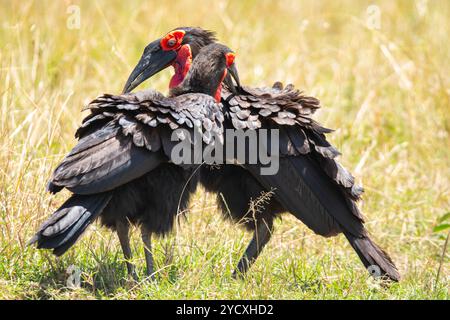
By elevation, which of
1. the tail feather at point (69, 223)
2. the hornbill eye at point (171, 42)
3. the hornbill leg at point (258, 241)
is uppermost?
the hornbill eye at point (171, 42)

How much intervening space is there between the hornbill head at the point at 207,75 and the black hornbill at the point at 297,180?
91 millimetres

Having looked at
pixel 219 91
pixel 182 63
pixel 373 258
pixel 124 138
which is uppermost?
pixel 182 63

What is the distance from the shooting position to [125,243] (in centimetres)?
438

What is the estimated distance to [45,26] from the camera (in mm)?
7430

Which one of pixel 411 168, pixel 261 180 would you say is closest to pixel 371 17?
pixel 411 168

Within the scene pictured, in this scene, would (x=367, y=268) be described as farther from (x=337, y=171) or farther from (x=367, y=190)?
(x=367, y=190)

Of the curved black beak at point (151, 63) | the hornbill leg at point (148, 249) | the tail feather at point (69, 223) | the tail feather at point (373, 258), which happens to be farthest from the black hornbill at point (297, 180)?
the tail feather at point (69, 223)

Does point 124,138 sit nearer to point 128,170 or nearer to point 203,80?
point 128,170

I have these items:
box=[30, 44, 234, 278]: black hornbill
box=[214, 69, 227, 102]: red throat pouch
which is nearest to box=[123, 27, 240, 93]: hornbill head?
box=[214, 69, 227, 102]: red throat pouch

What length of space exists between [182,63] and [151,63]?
0.61 feet

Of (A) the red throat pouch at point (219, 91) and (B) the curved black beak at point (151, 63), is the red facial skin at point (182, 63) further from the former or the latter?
(A) the red throat pouch at point (219, 91)

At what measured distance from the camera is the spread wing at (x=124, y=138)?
3951 mm

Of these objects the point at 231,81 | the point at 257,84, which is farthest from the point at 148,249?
the point at 257,84

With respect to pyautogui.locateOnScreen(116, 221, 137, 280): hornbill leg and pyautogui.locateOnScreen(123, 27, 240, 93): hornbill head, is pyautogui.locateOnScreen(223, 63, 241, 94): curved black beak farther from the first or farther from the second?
pyautogui.locateOnScreen(116, 221, 137, 280): hornbill leg
